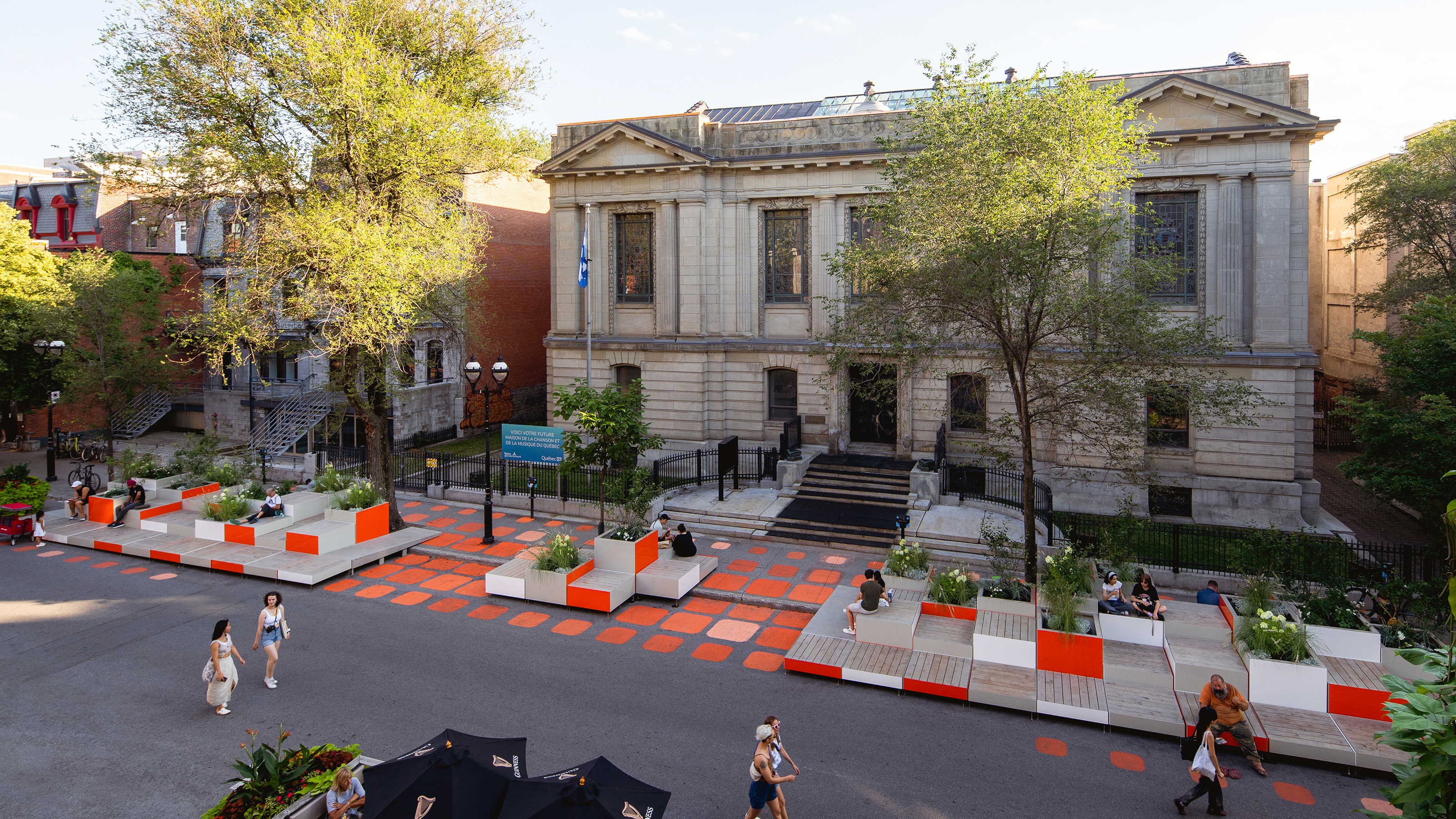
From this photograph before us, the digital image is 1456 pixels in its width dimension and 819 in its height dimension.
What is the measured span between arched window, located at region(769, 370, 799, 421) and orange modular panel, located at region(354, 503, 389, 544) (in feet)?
43.1

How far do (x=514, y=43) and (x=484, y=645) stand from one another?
15.4 metres

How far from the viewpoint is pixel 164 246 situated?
124 feet

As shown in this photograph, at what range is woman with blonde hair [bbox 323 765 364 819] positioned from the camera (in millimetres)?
8141

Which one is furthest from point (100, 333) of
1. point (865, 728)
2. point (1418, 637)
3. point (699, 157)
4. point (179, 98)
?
point (1418, 637)

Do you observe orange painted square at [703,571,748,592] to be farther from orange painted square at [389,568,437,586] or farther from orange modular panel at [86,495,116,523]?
orange modular panel at [86,495,116,523]

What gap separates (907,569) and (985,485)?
7.22 meters

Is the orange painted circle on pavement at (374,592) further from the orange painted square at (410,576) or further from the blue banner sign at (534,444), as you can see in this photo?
the blue banner sign at (534,444)

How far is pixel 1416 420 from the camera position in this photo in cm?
Answer: 1611

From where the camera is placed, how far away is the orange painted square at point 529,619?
603 inches

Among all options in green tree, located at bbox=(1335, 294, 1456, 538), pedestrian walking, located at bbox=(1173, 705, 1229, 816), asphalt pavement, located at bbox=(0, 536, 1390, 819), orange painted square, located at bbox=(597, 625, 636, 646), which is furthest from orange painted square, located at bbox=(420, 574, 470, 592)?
green tree, located at bbox=(1335, 294, 1456, 538)

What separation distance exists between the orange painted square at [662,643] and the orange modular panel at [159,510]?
49.8 ft

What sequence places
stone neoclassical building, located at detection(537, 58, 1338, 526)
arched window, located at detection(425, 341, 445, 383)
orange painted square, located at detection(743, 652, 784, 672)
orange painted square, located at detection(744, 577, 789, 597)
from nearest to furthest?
orange painted square, located at detection(743, 652, 784, 672) < orange painted square, located at detection(744, 577, 789, 597) < stone neoclassical building, located at detection(537, 58, 1338, 526) < arched window, located at detection(425, 341, 445, 383)

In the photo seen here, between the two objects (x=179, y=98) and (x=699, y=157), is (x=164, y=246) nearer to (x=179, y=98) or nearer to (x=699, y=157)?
(x=179, y=98)

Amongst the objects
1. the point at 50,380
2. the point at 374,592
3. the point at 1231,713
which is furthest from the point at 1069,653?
the point at 50,380
